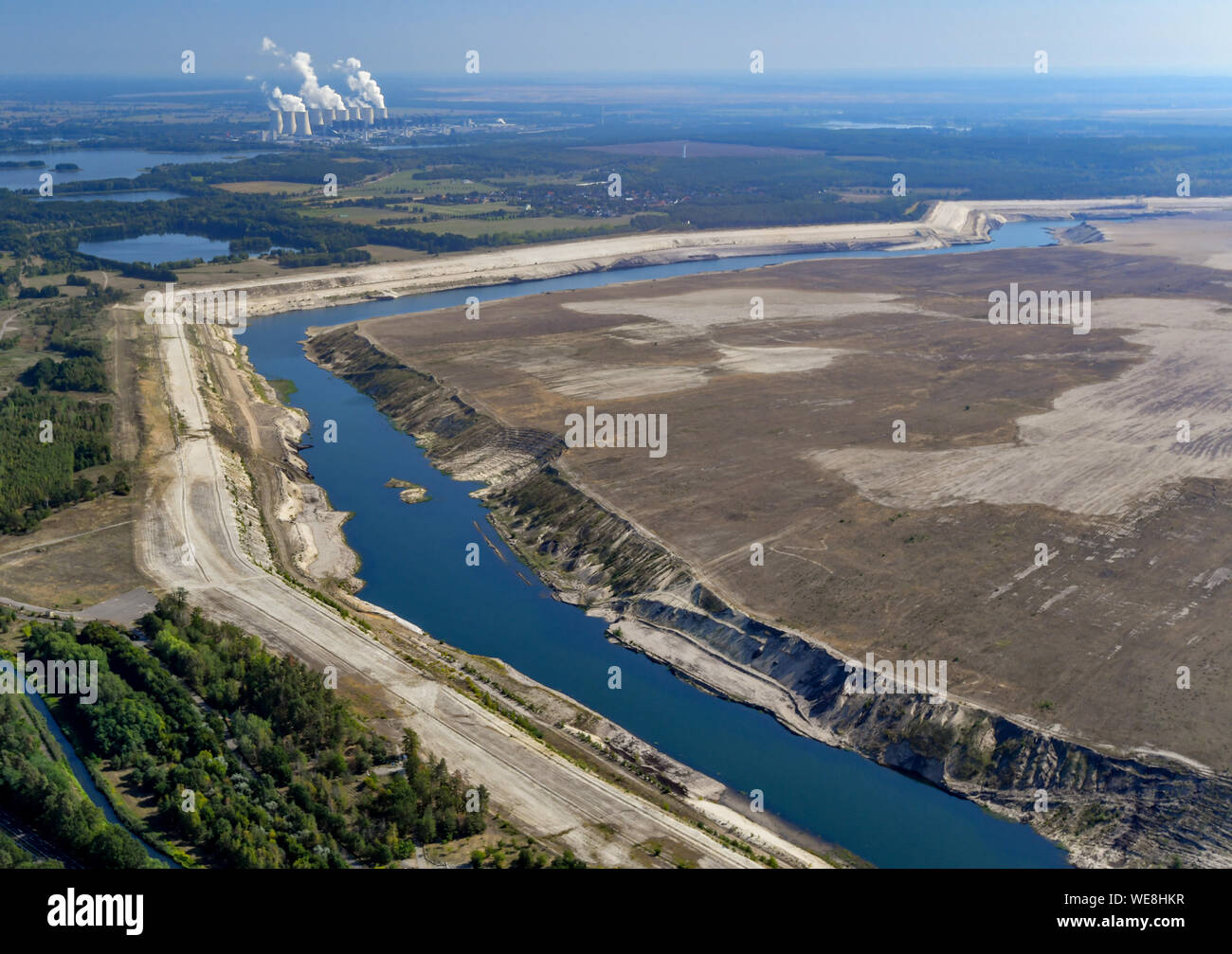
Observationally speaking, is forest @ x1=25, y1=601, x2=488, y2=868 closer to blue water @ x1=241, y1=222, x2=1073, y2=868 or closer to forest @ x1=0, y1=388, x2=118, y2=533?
blue water @ x1=241, y1=222, x2=1073, y2=868

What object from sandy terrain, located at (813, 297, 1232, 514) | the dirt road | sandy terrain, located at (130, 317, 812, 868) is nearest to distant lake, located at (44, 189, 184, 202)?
the dirt road

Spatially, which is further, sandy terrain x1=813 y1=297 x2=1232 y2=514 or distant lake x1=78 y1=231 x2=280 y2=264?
distant lake x1=78 y1=231 x2=280 y2=264

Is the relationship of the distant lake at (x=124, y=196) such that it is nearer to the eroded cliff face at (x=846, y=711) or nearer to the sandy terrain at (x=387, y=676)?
the sandy terrain at (x=387, y=676)

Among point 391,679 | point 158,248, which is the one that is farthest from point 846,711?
point 158,248

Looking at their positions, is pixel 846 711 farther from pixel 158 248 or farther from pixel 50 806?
pixel 158 248

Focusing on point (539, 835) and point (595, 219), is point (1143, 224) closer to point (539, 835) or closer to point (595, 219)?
point (595, 219)

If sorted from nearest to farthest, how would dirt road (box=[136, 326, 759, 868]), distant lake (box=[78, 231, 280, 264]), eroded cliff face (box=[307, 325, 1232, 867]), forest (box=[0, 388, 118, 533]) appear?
1. dirt road (box=[136, 326, 759, 868])
2. eroded cliff face (box=[307, 325, 1232, 867])
3. forest (box=[0, 388, 118, 533])
4. distant lake (box=[78, 231, 280, 264])
